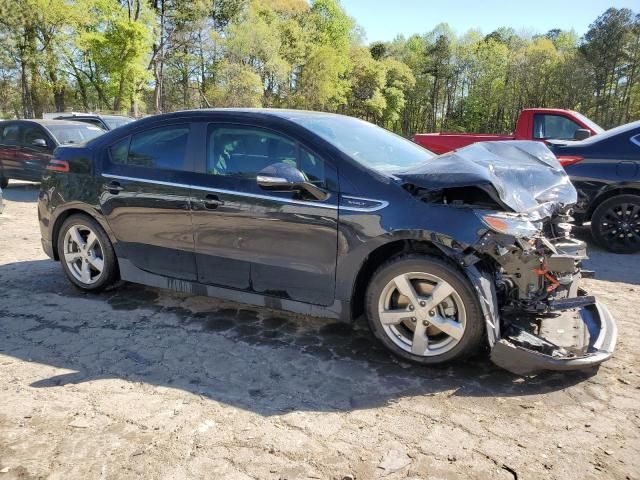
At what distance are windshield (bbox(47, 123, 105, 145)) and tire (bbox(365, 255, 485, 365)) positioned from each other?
365 inches

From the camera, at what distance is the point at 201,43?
43375 mm

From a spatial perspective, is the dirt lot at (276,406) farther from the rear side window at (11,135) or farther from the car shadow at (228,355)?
the rear side window at (11,135)

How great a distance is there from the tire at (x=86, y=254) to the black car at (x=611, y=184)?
536 cm

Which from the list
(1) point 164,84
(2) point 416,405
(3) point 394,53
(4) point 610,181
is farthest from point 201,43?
(2) point 416,405

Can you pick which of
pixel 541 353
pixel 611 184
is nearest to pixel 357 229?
pixel 541 353

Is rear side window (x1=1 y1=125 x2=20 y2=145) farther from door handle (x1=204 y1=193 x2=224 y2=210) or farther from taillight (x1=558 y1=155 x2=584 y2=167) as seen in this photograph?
taillight (x1=558 y1=155 x2=584 y2=167)

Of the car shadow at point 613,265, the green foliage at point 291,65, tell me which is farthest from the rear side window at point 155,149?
the green foliage at point 291,65

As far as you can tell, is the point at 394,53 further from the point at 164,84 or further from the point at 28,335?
the point at 28,335

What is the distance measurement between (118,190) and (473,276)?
3008 mm

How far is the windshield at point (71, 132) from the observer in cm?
1058

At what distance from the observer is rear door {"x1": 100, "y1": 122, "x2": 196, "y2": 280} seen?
3920mm

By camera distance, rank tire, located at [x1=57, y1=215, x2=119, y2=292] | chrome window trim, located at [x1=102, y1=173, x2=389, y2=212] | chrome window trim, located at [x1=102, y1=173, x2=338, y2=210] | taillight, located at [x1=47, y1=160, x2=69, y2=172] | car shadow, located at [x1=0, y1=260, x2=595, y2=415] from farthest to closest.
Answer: taillight, located at [x1=47, y1=160, x2=69, y2=172]
tire, located at [x1=57, y1=215, x2=119, y2=292]
chrome window trim, located at [x1=102, y1=173, x2=338, y2=210]
chrome window trim, located at [x1=102, y1=173, x2=389, y2=212]
car shadow, located at [x1=0, y1=260, x2=595, y2=415]

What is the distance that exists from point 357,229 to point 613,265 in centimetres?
399

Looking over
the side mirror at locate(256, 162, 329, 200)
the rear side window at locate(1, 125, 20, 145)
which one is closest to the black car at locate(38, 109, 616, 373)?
the side mirror at locate(256, 162, 329, 200)
